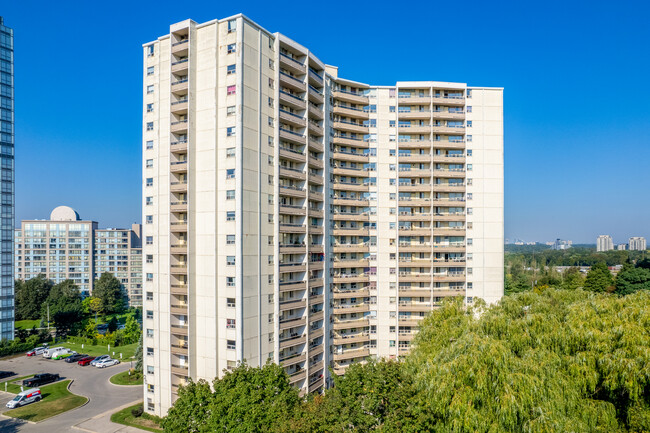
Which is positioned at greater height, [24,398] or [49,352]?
[24,398]

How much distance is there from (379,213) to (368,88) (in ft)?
63.9

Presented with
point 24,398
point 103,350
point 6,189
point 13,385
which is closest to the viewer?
point 24,398

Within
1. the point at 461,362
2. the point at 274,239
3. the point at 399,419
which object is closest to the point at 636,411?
the point at 461,362

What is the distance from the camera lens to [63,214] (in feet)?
427

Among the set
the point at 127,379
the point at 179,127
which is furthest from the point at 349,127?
the point at 127,379

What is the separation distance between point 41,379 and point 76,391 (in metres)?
7.33

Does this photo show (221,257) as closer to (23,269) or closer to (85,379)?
(85,379)

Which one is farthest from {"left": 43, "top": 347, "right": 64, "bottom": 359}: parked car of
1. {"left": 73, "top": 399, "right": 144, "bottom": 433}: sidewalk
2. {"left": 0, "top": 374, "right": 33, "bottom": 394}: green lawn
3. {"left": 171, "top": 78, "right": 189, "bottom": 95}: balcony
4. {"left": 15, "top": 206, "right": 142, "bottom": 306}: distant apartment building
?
{"left": 171, "top": 78, "right": 189, "bottom": 95}: balcony

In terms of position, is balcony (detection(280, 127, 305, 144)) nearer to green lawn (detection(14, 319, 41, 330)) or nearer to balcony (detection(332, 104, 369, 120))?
balcony (detection(332, 104, 369, 120))

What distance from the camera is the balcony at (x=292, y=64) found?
→ 4553cm

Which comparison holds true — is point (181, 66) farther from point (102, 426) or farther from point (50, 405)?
point (50, 405)

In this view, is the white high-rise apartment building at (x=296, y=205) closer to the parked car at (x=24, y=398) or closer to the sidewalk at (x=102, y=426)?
the sidewalk at (x=102, y=426)

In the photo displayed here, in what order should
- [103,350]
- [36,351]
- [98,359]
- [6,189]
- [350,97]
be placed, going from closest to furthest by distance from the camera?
[350,97] < [98,359] < [36,351] < [103,350] < [6,189]

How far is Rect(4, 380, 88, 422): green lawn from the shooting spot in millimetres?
45375
